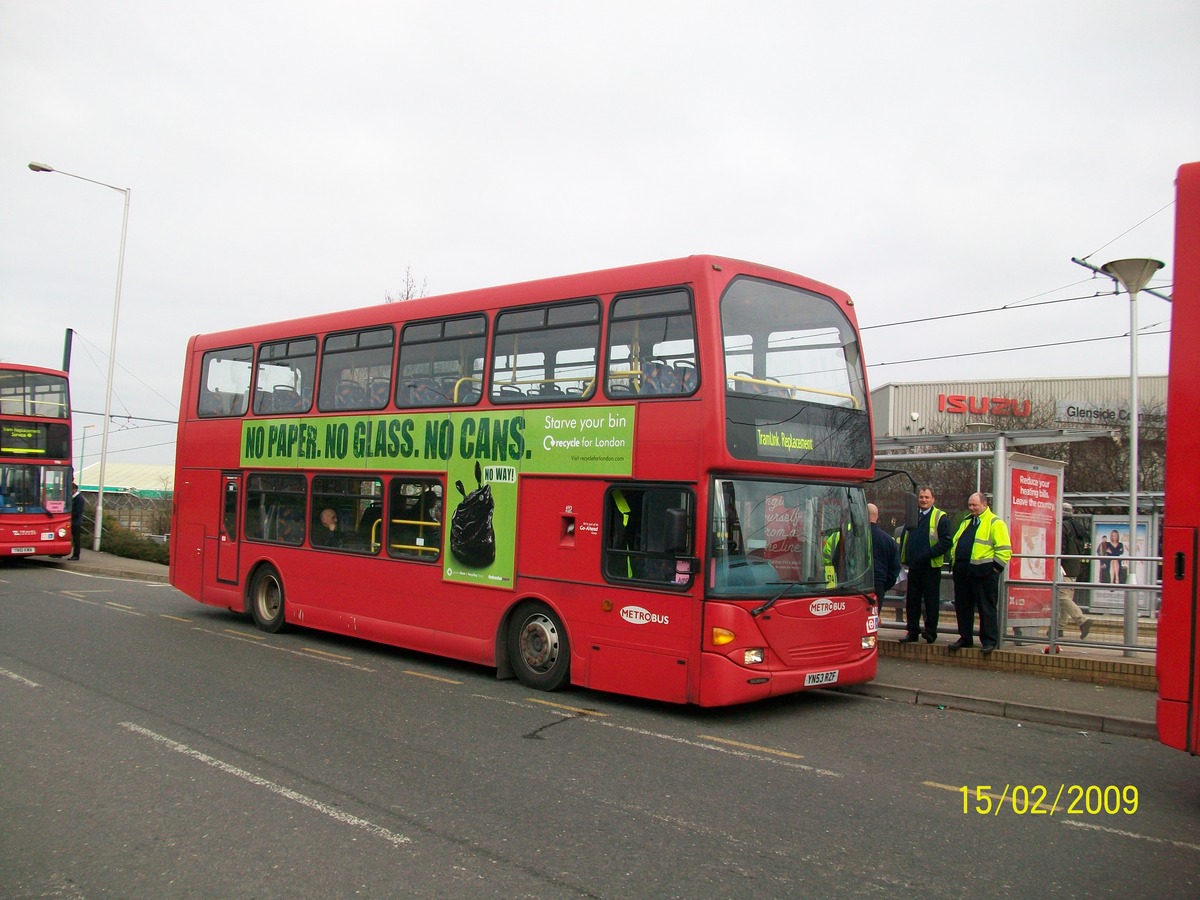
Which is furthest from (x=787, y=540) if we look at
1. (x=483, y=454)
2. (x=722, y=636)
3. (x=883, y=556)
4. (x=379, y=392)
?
(x=379, y=392)

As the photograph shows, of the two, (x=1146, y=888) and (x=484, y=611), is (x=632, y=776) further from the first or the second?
(x=484, y=611)

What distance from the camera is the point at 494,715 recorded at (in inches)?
332

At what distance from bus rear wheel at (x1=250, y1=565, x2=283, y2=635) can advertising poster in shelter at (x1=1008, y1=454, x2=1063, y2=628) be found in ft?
31.2

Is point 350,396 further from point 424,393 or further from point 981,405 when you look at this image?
point 981,405

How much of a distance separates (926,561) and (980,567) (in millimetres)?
771

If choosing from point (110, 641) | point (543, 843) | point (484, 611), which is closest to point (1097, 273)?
point (484, 611)

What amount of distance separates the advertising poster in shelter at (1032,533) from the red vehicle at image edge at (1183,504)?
17.7 feet

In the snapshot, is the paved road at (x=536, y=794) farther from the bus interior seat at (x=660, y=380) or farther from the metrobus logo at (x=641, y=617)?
the bus interior seat at (x=660, y=380)

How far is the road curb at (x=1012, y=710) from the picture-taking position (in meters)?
8.30

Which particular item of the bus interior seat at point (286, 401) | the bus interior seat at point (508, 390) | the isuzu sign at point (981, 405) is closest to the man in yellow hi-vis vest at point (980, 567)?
the bus interior seat at point (508, 390)

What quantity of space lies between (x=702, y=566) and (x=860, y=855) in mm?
3297

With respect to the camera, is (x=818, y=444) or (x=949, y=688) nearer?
(x=818, y=444)

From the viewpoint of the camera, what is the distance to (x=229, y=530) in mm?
13961

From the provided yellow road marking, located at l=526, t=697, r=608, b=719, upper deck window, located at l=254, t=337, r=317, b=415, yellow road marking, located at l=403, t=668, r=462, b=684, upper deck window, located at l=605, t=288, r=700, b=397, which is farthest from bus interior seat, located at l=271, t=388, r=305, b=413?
yellow road marking, located at l=526, t=697, r=608, b=719
